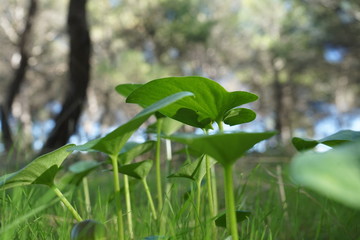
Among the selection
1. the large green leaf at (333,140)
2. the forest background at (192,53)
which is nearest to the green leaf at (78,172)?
the large green leaf at (333,140)

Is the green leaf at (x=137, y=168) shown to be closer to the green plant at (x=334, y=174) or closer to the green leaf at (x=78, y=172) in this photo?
the green leaf at (x=78, y=172)

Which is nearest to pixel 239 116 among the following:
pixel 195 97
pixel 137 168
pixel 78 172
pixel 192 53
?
pixel 195 97

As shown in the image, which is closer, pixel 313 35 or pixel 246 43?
pixel 313 35

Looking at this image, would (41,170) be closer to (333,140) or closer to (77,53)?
(333,140)

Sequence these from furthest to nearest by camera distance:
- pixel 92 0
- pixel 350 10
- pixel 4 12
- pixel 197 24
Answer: pixel 92 0, pixel 197 24, pixel 4 12, pixel 350 10

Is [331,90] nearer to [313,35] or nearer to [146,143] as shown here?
[313,35]

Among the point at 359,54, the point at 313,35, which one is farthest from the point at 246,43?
the point at 359,54

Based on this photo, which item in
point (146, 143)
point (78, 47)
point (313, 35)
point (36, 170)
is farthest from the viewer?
point (313, 35)
